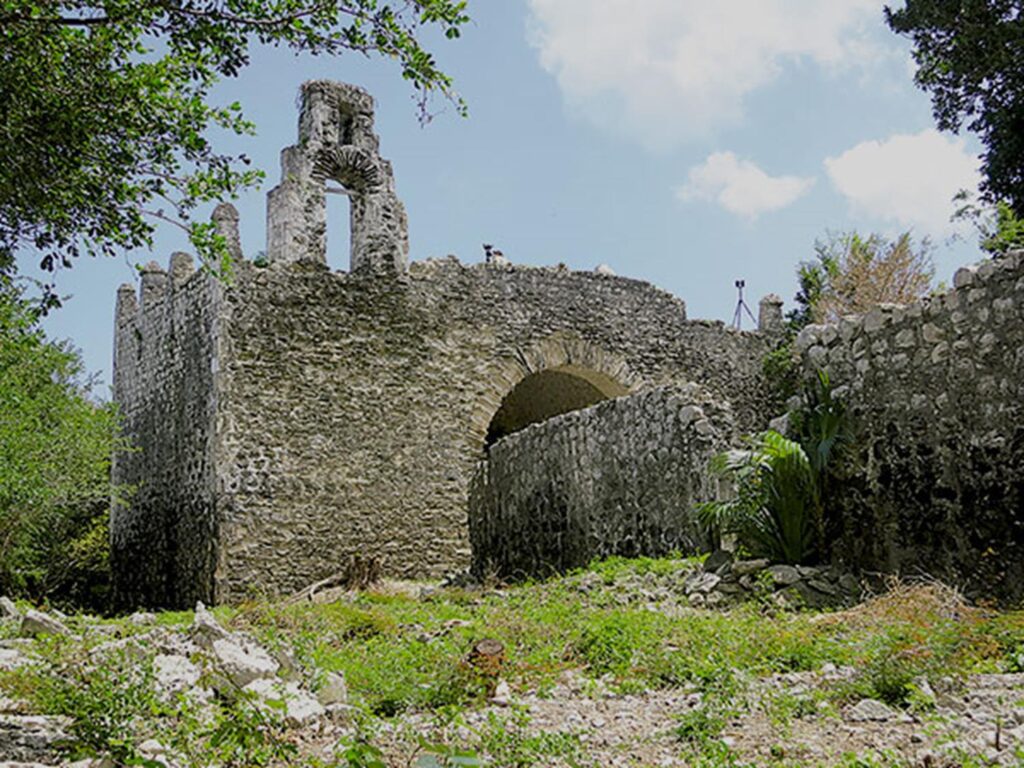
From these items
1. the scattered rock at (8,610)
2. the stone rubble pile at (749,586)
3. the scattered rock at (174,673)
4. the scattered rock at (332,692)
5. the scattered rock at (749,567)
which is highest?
the scattered rock at (749,567)

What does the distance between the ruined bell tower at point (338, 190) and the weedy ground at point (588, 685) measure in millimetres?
9931

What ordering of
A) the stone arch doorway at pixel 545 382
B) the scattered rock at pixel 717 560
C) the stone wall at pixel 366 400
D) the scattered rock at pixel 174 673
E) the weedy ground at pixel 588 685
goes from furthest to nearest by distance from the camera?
the stone arch doorway at pixel 545 382 < the stone wall at pixel 366 400 < the scattered rock at pixel 717 560 < the scattered rock at pixel 174 673 < the weedy ground at pixel 588 685

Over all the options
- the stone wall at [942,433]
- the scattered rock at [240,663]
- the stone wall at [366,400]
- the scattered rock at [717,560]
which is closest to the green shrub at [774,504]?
the scattered rock at [717,560]

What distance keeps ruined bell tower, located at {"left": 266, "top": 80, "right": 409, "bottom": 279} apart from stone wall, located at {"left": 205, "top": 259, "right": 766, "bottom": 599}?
18.1 inches

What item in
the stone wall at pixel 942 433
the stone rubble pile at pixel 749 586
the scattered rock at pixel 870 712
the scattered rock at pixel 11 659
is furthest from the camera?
the stone rubble pile at pixel 749 586

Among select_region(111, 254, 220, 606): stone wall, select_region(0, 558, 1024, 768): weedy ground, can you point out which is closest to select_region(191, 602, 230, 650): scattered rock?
select_region(0, 558, 1024, 768): weedy ground

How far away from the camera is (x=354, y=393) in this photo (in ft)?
52.8

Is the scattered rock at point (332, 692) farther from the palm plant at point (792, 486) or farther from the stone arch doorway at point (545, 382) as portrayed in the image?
the stone arch doorway at point (545, 382)

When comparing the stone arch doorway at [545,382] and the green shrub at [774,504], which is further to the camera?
the stone arch doorway at [545,382]

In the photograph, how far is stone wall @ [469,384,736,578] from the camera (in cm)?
978

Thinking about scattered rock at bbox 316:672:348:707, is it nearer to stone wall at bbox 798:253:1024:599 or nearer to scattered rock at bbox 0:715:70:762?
scattered rock at bbox 0:715:70:762

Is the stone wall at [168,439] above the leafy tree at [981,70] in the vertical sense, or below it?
below

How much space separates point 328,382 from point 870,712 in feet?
41.1

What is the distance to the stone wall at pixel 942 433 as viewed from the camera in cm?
691
